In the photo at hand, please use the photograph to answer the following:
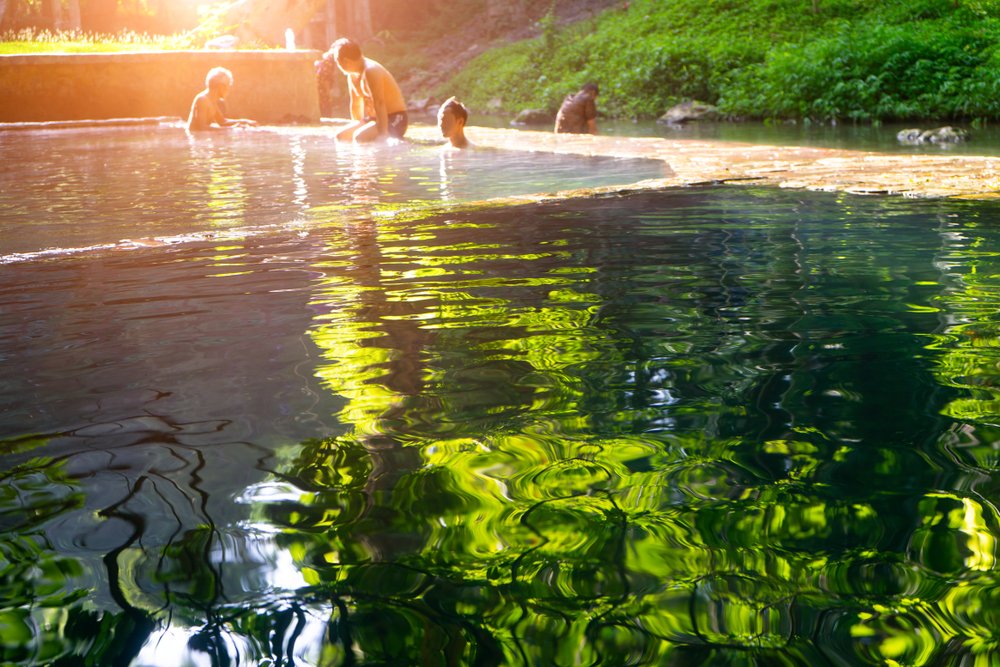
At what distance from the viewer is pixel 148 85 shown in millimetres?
16719

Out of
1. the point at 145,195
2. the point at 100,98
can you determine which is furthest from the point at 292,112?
the point at 145,195

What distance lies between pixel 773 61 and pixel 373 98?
32.9ft

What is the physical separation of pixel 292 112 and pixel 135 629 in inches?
680

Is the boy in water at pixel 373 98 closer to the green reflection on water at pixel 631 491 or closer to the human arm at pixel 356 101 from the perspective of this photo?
the human arm at pixel 356 101

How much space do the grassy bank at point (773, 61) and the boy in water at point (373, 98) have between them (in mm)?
8406

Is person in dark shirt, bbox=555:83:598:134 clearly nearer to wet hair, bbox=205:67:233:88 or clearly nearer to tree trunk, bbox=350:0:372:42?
wet hair, bbox=205:67:233:88

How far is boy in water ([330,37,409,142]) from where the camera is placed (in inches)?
436

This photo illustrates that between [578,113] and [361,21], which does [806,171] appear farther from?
[361,21]

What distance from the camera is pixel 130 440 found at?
2238mm

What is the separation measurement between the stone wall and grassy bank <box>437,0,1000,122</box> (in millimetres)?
8171

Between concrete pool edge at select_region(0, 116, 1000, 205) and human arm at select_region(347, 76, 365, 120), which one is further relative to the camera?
human arm at select_region(347, 76, 365, 120)

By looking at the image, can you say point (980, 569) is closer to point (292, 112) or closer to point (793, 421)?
point (793, 421)

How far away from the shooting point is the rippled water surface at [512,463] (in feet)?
4.71

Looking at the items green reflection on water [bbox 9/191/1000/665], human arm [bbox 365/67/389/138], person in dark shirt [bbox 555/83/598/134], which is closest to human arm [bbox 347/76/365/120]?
human arm [bbox 365/67/389/138]
